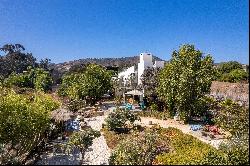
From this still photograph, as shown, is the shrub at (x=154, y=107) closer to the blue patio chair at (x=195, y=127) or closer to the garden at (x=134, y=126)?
the garden at (x=134, y=126)

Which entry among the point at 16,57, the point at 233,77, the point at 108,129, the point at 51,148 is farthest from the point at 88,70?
the point at 16,57

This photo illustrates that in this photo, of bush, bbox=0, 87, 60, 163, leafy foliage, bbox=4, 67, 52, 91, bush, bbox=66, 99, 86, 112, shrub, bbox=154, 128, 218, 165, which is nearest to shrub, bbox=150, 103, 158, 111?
bush, bbox=66, 99, 86, 112

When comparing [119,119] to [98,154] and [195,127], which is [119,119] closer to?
[195,127]

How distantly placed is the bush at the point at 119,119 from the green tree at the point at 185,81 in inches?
258

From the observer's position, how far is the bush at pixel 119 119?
35.4 meters

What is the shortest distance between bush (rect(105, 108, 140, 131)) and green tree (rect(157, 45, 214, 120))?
656 centimetres

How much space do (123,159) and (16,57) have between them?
114 m

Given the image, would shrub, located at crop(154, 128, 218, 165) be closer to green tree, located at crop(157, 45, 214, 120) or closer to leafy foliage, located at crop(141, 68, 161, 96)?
green tree, located at crop(157, 45, 214, 120)

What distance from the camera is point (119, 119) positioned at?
3569 centimetres

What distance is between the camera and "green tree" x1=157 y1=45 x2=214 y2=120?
133 feet

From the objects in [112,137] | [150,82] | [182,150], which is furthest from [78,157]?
[150,82]

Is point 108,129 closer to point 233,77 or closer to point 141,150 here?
point 141,150

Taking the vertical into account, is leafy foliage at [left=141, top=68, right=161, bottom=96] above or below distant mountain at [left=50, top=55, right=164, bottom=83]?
below

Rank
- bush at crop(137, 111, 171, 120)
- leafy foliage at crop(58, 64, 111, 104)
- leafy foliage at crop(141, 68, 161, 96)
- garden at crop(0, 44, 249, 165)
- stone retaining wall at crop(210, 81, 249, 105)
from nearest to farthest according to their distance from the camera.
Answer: garden at crop(0, 44, 249, 165)
bush at crop(137, 111, 171, 120)
leafy foliage at crop(141, 68, 161, 96)
leafy foliage at crop(58, 64, 111, 104)
stone retaining wall at crop(210, 81, 249, 105)
